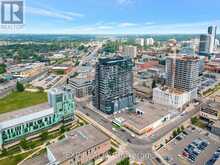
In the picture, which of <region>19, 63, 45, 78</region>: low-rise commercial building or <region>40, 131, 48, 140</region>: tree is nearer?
<region>40, 131, 48, 140</region>: tree

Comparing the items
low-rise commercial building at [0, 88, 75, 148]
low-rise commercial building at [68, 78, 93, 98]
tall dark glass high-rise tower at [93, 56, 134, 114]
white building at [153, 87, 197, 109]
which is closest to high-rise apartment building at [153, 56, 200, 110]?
white building at [153, 87, 197, 109]

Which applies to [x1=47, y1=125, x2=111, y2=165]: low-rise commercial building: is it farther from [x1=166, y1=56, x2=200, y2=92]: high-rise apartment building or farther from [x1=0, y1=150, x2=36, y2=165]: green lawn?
[x1=166, y1=56, x2=200, y2=92]: high-rise apartment building

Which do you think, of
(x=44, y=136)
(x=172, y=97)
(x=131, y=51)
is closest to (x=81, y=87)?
(x=44, y=136)

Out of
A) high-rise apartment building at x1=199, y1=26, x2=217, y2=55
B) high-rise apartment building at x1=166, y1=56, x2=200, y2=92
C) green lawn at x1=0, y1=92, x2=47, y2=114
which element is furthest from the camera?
high-rise apartment building at x1=199, y1=26, x2=217, y2=55

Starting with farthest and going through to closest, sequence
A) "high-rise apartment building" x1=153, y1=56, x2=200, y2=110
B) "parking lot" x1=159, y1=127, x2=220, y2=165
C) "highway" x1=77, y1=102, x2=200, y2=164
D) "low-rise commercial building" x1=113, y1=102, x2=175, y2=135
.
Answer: "high-rise apartment building" x1=153, y1=56, x2=200, y2=110
"low-rise commercial building" x1=113, y1=102, x2=175, y2=135
"highway" x1=77, y1=102, x2=200, y2=164
"parking lot" x1=159, y1=127, x2=220, y2=165

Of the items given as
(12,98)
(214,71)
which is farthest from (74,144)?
(214,71)

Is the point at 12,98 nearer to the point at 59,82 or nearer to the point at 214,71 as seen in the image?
the point at 59,82

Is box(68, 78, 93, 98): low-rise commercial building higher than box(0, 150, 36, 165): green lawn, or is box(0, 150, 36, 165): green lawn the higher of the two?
box(68, 78, 93, 98): low-rise commercial building
